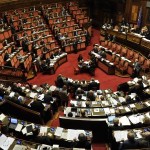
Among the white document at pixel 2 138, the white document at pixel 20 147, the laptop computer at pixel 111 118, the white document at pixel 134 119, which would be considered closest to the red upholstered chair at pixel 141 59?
the white document at pixel 134 119

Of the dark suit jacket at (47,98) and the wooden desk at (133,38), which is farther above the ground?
the wooden desk at (133,38)

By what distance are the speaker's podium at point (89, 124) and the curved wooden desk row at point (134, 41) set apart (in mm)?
7522

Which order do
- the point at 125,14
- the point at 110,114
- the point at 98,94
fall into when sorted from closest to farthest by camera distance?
the point at 110,114 < the point at 98,94 < the point at 125,14

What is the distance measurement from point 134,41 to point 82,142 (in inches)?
383

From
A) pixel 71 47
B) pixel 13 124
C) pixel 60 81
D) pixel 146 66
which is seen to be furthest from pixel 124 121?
pixel 71 47

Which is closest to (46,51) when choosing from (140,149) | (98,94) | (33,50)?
(33,50)

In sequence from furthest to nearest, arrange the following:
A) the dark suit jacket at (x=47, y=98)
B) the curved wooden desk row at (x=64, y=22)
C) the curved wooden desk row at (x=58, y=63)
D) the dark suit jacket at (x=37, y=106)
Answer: the curved wooden desk row at (x=64, y=22) → the curved wooden desk row at (x=58, y=63) → the dark suit jacket at (x=47, y=98) → the dark suit jacket at (x=37, y=106)

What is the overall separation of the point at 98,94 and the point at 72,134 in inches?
119

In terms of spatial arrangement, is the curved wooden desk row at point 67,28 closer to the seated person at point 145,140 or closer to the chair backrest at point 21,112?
the chair backrest at point 21,112

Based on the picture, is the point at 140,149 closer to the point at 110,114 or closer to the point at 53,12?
the point at 110,114

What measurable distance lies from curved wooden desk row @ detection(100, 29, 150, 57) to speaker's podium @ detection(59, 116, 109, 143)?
7522 mm

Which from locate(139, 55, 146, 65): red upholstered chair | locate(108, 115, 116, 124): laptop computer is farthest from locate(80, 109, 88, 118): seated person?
locate(139, 55, 146, 65): red upholstered chair

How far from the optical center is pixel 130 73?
12562 mm

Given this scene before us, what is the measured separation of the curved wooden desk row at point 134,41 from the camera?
527 inches
